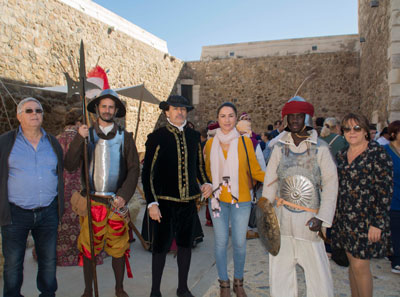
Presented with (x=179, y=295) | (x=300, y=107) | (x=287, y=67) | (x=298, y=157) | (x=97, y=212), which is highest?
(x=287, y=67)

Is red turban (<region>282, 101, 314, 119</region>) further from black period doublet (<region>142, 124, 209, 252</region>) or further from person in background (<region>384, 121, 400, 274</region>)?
person in background (<region>384, 121, 400, 274</region>)

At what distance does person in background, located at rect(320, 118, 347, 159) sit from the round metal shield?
203 cm

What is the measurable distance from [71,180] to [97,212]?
1223 mm

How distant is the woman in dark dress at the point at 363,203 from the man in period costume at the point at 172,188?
3.87ft

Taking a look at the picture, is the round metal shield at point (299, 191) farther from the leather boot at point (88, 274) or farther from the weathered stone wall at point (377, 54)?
the weathered stone wall at point (377, 54)

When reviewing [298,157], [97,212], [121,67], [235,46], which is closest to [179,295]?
[97,212]

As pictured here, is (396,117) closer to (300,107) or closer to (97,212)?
(300,107)

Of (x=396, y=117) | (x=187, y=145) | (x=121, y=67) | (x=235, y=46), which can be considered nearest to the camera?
(x=187, y=145)

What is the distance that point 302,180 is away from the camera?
2404mm

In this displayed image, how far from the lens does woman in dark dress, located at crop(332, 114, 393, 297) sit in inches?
91.0

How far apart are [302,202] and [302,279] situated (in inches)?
57.8

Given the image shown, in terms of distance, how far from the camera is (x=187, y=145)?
294 cm

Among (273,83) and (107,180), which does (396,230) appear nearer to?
(107,180)

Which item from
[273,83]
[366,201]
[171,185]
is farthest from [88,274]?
[273,83]
